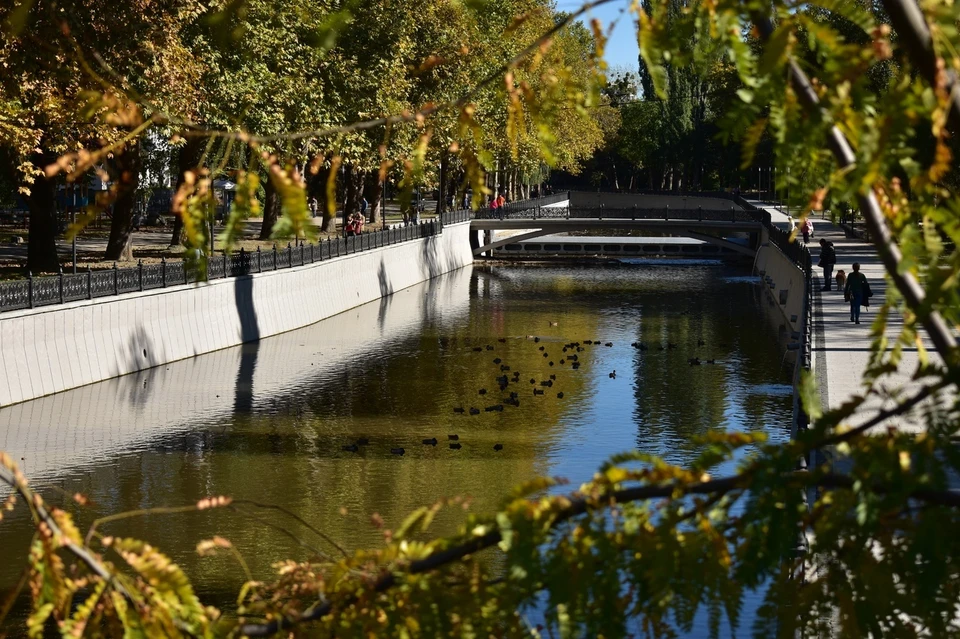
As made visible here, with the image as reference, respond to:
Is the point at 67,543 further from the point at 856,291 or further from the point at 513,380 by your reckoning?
the point at 856,291

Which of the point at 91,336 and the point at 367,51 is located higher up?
the point at 367,51

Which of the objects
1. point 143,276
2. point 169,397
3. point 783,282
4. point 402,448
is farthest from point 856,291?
point 783,282

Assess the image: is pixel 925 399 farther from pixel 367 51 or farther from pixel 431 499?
pixel 367 51

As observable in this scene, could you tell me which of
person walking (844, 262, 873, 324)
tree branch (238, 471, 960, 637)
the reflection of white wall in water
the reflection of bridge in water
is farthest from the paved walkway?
the reflection of bridge in water

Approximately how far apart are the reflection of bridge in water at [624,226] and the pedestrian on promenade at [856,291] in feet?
109

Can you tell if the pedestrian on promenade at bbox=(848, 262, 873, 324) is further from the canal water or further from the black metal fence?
the black metal fence

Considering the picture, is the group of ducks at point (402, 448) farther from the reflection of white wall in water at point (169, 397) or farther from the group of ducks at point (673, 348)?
the group of ducks at point (673, 348)

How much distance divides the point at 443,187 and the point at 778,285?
83.4ft

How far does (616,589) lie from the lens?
12.4 feet

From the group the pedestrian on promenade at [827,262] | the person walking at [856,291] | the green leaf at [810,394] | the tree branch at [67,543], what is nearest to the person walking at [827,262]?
the pedestrian on promenade at [827,262]

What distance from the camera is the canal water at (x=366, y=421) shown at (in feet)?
66.3

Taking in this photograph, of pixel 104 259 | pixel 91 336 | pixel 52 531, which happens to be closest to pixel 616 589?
pixel 52 531

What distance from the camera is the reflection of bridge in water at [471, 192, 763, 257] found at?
224 feet

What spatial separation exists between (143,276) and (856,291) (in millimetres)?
16177
